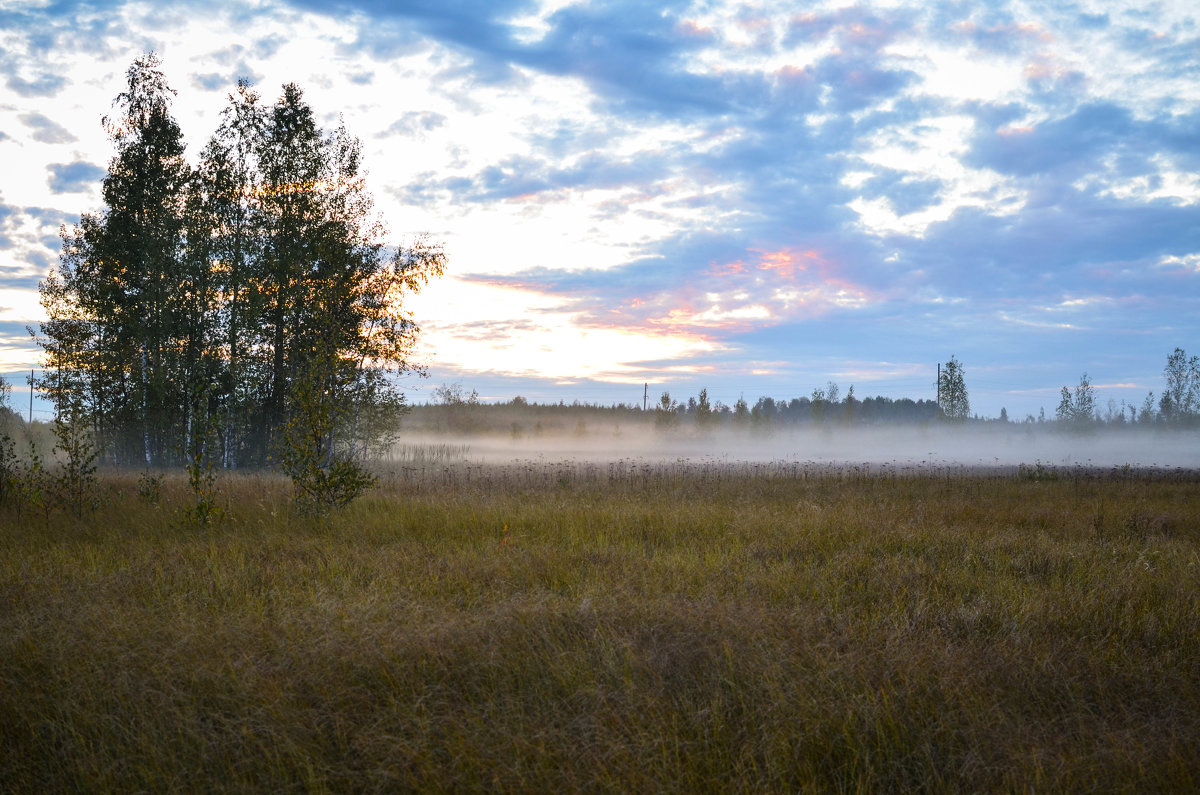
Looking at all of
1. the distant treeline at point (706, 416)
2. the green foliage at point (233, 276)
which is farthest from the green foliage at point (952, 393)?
the green foliage at point (233, 276)

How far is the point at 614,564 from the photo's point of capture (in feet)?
23.7

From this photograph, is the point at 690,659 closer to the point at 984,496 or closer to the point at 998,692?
the point at 998,692

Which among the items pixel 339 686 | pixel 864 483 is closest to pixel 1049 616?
pixel 339 686

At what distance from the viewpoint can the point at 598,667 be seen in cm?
431

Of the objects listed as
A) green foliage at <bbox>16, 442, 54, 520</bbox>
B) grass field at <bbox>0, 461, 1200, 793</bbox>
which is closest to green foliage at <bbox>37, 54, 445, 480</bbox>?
green foliage at <bbox>16, 442, 54, 520</bbox>

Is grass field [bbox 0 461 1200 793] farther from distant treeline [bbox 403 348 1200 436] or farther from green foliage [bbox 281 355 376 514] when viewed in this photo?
distant treeline [bbox 403 348 1200 436]

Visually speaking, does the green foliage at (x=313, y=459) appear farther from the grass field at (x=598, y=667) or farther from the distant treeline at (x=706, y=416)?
the distant treeline at (x=706, y=416)

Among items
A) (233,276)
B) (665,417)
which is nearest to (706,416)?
(665,417)

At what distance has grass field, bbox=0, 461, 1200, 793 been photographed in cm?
333

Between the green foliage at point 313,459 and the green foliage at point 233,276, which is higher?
the green foliage at point 233,276

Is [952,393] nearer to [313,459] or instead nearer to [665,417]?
[665,417]

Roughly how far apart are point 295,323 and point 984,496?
20384 millimetres

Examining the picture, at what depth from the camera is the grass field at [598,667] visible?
10.9ft

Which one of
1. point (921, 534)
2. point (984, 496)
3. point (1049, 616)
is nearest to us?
point (1049, 616)
